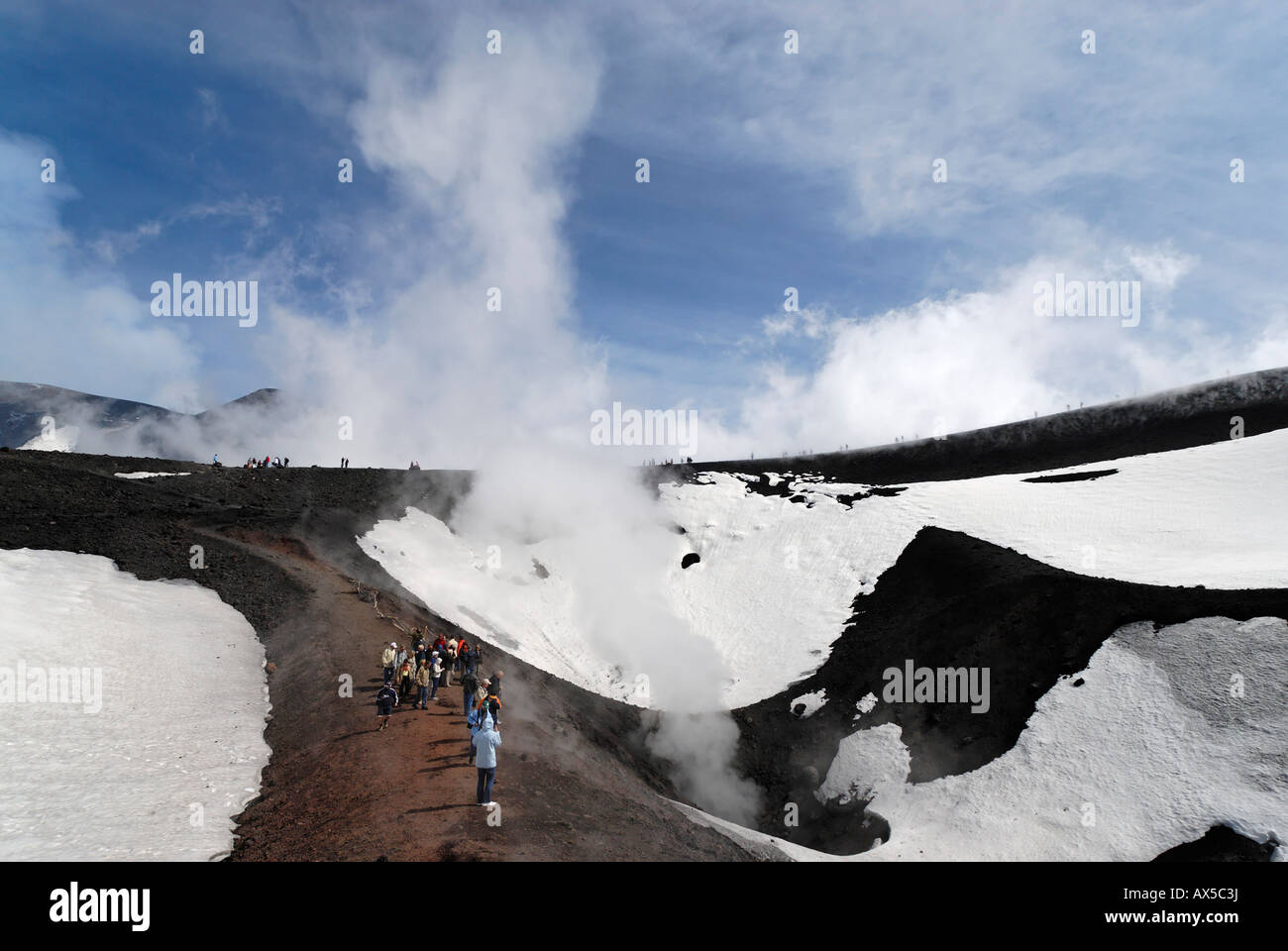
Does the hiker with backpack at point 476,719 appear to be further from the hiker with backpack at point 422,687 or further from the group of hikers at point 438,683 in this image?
the hiker with backpack at point 422,687

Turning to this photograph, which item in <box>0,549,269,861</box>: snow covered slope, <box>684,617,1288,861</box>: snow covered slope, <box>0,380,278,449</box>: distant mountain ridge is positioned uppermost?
<box>0,380,278,449</box>: distant mountain ridge

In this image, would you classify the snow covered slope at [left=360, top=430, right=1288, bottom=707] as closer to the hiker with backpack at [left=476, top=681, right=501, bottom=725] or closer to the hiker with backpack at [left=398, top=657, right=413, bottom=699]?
the hiker with backpack at [left=398, top=657, right=413, bottom=699]

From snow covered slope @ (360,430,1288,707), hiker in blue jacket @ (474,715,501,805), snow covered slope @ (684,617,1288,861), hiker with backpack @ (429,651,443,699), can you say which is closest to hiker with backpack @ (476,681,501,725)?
hiker in blue jacket @ (474,715,501,805)

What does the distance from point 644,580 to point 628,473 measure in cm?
1240

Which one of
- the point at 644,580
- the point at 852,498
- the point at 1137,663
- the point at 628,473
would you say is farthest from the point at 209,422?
the point at 1137,663

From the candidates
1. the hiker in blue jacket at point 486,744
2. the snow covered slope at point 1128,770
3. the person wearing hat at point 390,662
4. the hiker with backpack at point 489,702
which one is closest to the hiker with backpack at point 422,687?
the person wearing hat at point 390,662

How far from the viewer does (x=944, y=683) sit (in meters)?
30.7

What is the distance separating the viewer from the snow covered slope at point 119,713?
14.5m

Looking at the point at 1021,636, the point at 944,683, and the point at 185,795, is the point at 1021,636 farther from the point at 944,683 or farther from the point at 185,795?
the point at 185,795

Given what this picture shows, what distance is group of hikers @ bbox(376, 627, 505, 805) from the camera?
675 inches

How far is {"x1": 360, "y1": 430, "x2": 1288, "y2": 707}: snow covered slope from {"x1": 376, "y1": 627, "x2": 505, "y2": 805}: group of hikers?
11.9 metres

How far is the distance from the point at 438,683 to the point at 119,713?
9.27m

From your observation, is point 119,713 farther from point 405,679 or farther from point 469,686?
point 469,686

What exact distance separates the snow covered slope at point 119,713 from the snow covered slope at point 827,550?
12.3 meters
